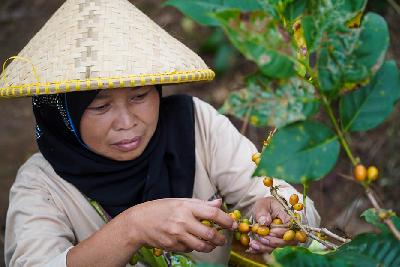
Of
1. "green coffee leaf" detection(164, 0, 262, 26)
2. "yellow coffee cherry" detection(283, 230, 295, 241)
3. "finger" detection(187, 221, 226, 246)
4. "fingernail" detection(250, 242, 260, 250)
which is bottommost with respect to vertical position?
"fingernail" detection(250, 242, 260, 250)

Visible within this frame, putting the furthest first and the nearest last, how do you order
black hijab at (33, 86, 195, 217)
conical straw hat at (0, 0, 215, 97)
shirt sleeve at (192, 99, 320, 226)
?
shirt sleeve at (192, 99, 320, 226) → black hijab at (33, 86, 195, 217) → conical straw hat at (0, 0, 215, 97)

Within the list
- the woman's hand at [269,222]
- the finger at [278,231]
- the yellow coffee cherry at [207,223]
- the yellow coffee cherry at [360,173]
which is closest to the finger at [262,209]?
the woman's hand at [269,222]

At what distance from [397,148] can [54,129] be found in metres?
1.76

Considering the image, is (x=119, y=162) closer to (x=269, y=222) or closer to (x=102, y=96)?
(x=102, y=96)

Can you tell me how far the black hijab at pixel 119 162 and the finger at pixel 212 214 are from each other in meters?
0.51

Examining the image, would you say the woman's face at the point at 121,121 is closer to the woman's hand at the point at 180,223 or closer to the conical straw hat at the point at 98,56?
the conical straw hat at the point at 98,56

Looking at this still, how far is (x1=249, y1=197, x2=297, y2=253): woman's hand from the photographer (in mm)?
1234

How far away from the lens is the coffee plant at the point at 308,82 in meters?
0.63

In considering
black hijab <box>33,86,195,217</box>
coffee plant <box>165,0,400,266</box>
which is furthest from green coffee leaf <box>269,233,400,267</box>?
black hijab <box>33,86,195,217</box>

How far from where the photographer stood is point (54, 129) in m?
1.63

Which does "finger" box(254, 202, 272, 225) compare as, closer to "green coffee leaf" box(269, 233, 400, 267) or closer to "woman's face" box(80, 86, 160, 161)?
"woman's face" box(80, 86, 160, 161)

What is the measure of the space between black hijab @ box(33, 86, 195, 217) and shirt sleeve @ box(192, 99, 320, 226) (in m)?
0.07

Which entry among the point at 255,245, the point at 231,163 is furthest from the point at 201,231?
the point at 231,163

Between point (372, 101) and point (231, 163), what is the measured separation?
1.09 m
